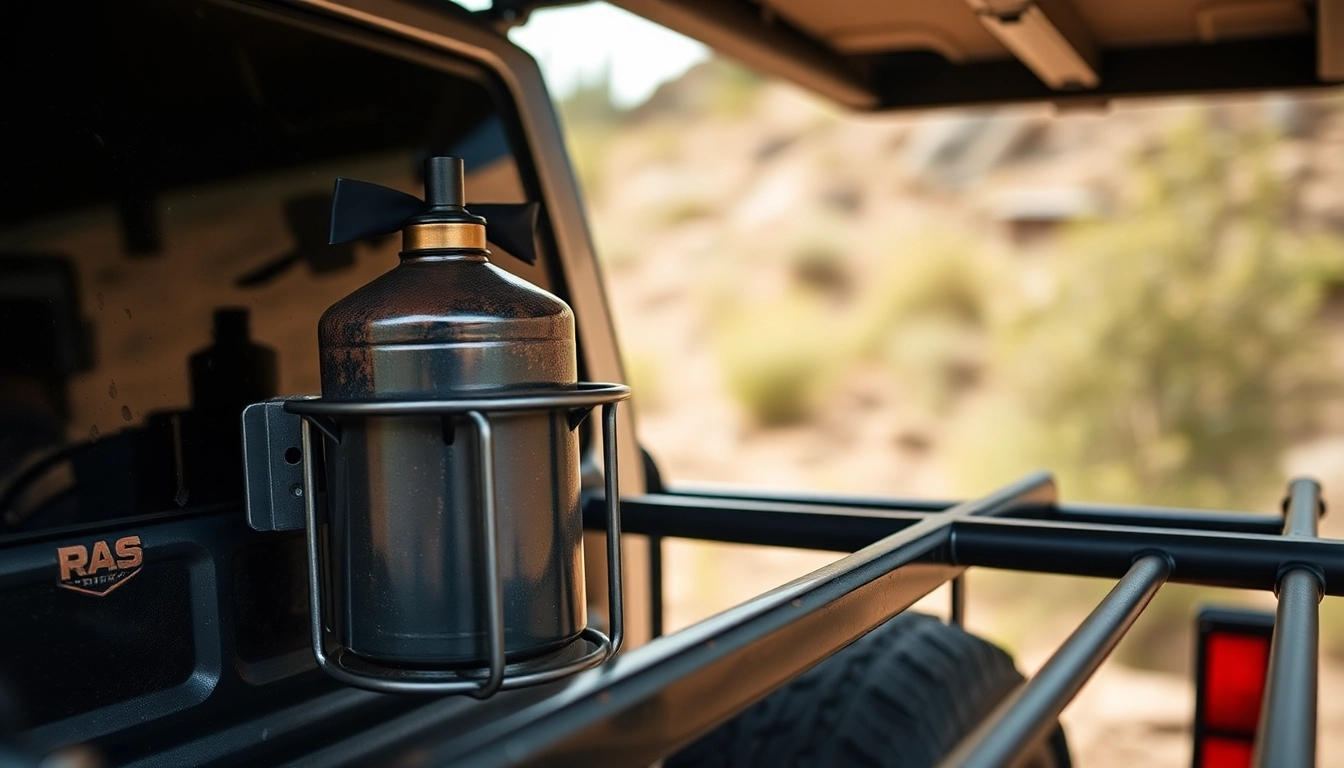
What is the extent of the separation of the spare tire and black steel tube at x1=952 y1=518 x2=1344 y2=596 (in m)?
0.36

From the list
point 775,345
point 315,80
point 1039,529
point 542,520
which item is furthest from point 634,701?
point 775,345

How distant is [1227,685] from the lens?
2.21 meters

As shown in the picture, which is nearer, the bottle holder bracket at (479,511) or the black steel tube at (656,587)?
the bottle holder bracket at (479,511)

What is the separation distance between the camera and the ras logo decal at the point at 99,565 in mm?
1405

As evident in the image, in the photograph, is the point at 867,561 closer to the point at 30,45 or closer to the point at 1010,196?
the point at 30,45

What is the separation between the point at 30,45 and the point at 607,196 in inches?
808

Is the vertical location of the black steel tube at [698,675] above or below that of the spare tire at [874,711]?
above

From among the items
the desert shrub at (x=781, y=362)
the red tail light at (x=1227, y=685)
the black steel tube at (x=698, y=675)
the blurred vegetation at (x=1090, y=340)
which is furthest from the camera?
the desert shrub at (x=781, y=362)

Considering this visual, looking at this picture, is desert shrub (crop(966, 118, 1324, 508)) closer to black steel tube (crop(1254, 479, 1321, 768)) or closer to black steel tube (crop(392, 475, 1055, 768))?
black steel tube (crop(1254, 479, 1321, 768))

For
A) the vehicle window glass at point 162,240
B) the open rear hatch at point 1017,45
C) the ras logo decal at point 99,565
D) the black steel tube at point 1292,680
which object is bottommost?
the black steel tube at point 1292,680

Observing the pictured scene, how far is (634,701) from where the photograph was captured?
107 cm

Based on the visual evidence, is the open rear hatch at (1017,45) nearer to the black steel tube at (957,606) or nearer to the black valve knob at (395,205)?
A: the black valve knob at (395,205)

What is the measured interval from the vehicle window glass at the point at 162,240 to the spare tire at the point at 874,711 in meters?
0.92

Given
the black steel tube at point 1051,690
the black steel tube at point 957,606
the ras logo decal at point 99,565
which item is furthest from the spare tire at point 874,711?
the ras logo decal at point 99,565
